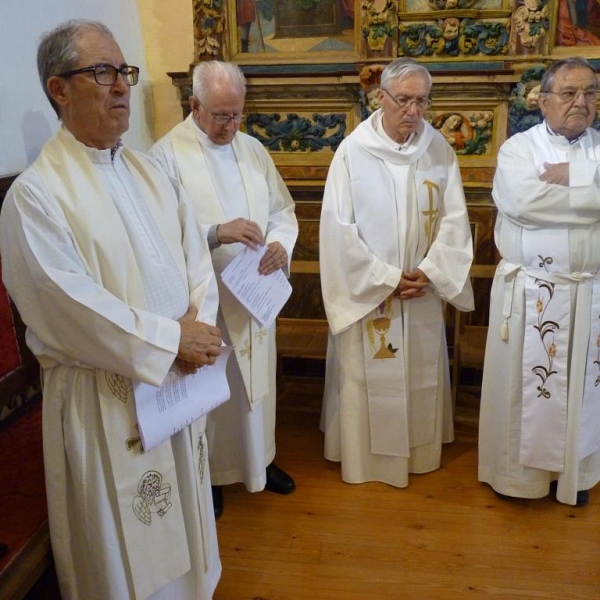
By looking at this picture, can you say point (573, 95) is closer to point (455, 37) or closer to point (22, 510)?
point (455, 37)

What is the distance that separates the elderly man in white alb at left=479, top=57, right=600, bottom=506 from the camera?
9.29 ft

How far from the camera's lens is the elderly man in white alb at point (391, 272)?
10.3ft

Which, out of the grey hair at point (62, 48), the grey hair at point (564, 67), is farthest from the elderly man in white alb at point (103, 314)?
the grey hair at point (564, 67)

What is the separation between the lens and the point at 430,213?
3.23 meters

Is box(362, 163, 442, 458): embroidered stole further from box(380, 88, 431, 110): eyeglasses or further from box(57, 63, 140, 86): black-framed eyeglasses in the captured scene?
box(57, 63, 140, 86): black-framed eyeglasses

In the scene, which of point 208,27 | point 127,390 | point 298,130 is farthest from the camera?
point 298,130

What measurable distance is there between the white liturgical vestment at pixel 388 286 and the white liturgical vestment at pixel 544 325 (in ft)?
0.89

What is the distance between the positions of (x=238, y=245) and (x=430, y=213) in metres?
0.99

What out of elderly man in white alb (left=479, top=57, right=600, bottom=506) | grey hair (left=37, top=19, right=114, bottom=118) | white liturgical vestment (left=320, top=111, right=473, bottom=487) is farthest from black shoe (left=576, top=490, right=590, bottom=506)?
grey hair (left=37, top=19, right=114, bottom=118)

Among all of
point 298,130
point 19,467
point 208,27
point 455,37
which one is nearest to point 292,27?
point 208,27

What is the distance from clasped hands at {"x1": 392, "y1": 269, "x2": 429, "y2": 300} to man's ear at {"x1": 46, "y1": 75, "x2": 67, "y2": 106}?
178 centimetres

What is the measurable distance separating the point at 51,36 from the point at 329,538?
2.38 meters

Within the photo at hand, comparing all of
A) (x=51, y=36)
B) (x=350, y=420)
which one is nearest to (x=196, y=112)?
(x=51, y=36)

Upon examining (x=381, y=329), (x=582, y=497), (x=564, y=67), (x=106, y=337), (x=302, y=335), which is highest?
(x=564, y=67)
